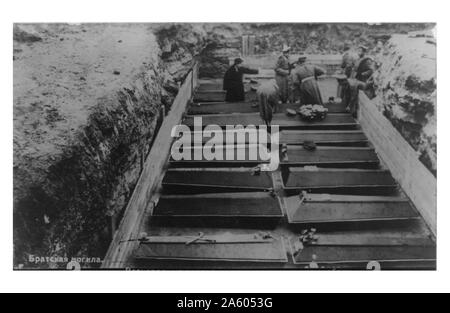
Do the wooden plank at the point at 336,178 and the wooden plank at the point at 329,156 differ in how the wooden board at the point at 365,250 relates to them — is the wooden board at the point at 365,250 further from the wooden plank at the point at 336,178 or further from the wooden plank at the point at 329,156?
the wooden plank at the point at 329,156

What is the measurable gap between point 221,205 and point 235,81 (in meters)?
1.96

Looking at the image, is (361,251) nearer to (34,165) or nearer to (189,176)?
(189,176)

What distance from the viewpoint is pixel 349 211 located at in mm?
4758

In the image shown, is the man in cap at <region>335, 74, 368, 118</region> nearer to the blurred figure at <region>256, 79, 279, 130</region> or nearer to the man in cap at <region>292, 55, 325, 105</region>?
the man in cap at <region>292, 55, 325, 105</region>

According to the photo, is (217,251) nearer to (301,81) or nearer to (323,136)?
(323,136)

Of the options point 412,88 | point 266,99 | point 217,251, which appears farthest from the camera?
point 266,99

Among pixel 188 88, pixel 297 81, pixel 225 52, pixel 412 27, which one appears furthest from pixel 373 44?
pixel 188 88

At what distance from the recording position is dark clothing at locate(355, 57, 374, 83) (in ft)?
19.6

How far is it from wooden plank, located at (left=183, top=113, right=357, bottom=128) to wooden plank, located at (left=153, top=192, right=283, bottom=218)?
3.50 feet

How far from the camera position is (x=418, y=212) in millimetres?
4848

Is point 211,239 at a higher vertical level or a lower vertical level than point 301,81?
lower

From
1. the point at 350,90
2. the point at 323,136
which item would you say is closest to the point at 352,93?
the point at 350,90

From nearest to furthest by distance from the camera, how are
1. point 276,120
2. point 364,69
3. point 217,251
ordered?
point 217,251 < point 276,120 < point 364,69
